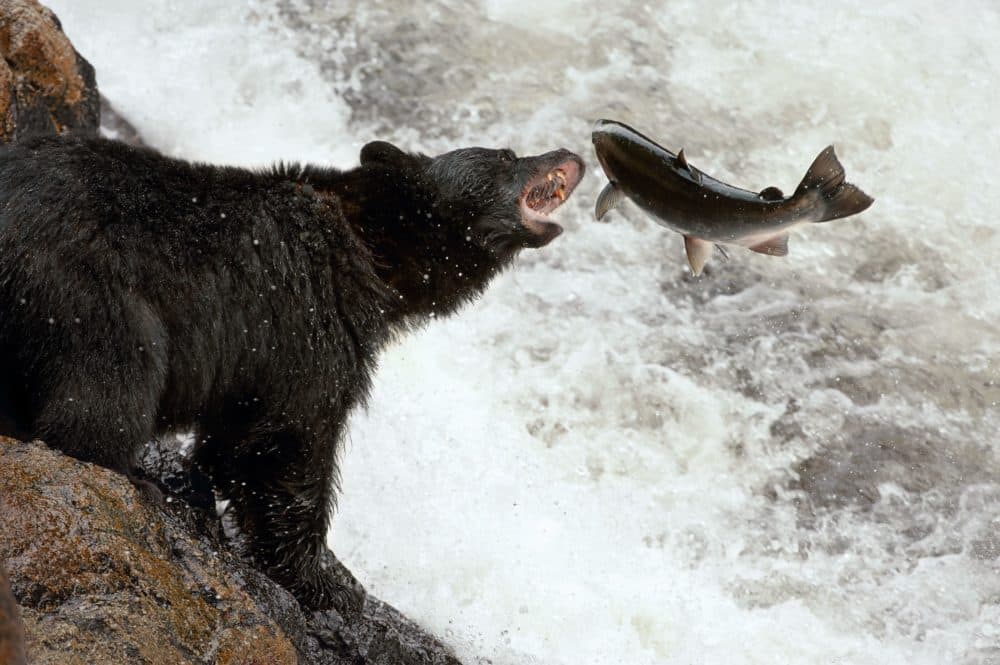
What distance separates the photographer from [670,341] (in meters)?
7.28

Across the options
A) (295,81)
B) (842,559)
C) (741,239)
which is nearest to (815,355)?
(842,559)

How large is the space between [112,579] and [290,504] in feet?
4.88

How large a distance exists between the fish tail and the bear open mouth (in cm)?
158

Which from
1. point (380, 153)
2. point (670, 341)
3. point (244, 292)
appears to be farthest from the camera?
point (670, 341)

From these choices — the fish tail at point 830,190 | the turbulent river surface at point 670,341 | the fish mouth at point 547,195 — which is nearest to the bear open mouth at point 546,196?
the fish mouth at point 547,195

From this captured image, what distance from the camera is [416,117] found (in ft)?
28.8

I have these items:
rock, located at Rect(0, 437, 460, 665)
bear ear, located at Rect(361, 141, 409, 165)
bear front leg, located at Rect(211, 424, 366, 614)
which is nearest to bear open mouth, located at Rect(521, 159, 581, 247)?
bear ear, located at Rect(361, 141, 409, 165)

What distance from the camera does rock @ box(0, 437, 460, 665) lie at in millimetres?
2654

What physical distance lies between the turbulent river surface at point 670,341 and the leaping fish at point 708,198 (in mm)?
1665

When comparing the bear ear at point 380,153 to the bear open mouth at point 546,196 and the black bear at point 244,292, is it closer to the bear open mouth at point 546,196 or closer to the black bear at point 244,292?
the black bear at point 244,292

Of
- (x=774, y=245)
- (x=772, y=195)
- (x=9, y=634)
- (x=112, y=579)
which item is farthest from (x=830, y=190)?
(x=9, y=634)

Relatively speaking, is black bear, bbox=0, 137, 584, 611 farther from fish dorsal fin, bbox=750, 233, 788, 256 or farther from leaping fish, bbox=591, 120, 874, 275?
fish dorsal fin, bbox=750, 233, 788, 256

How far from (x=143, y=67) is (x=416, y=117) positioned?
236 cm

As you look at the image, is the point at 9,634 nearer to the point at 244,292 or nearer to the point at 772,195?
the point at 244,292
